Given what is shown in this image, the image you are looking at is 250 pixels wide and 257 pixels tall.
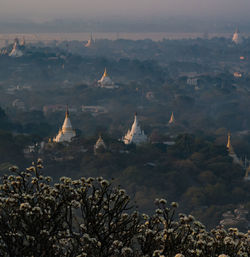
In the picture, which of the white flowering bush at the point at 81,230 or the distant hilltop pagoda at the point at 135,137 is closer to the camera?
the white flowering bush at the point at 81,230

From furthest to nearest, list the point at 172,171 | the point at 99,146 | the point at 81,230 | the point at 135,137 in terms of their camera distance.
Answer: the point at 135,137
the point at 99,146
the point at 172,171
the point at 81,230

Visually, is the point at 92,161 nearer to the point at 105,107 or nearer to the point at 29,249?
the point at 29,249

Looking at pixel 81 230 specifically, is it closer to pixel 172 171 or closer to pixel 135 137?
pixel 172 171

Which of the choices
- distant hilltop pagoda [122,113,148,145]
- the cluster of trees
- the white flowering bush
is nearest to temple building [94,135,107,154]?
the cluster of trees

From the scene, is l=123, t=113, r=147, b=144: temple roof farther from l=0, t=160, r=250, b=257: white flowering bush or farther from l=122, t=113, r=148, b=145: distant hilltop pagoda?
l=0, t=160, r=250, b=257: white flowering bush

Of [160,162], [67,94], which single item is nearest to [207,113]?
[67,94]

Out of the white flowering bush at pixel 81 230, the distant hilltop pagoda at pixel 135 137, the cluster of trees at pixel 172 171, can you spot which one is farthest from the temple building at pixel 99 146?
the white flowering bush at pixel 81 230

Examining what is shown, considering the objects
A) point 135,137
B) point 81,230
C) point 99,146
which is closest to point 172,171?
point 99,146

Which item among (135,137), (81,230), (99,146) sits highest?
(81,230)

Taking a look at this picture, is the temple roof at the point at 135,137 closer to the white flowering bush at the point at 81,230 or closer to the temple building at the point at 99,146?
the temple building at the point at 99,146

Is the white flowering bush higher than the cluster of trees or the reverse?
higher

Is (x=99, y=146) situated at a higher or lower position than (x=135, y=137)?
higher
